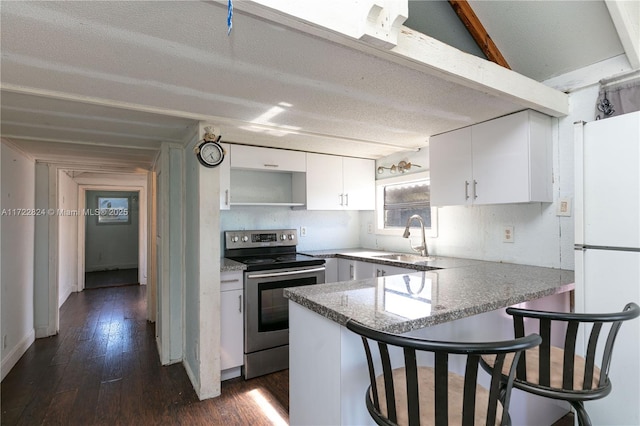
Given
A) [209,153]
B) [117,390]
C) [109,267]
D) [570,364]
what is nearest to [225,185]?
[209,153]

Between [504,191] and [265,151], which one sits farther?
[265,151]

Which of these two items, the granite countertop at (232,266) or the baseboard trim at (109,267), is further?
the baseboard trim at (109,267)

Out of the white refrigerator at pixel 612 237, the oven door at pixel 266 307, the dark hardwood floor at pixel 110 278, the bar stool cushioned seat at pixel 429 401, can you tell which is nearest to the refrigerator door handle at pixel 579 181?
the white refrigerator at pixel 612 237

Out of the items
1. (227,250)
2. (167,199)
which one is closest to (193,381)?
(227,250)

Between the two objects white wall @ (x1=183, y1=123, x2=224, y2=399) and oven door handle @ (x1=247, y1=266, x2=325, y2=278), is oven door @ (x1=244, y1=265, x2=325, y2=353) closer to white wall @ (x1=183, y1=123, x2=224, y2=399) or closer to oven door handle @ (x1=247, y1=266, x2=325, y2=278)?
oven door handle @ (x1=247, y1=266, x2=325, y2=278)

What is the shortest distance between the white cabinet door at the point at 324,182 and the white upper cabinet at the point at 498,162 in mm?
1151

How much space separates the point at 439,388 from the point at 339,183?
2.85 meters

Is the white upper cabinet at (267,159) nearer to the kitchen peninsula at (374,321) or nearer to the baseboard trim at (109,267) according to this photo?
the kitchen peninsula at (374,321)

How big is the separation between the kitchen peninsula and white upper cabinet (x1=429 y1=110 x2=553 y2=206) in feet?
2.02

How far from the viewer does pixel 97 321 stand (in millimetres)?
4055

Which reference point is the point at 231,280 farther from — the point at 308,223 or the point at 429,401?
the point at 429,401

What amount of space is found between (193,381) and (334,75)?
243cm

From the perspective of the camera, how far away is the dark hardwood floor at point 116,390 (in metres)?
2.11

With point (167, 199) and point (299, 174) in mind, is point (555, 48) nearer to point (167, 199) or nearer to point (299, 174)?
point (299, 174)
